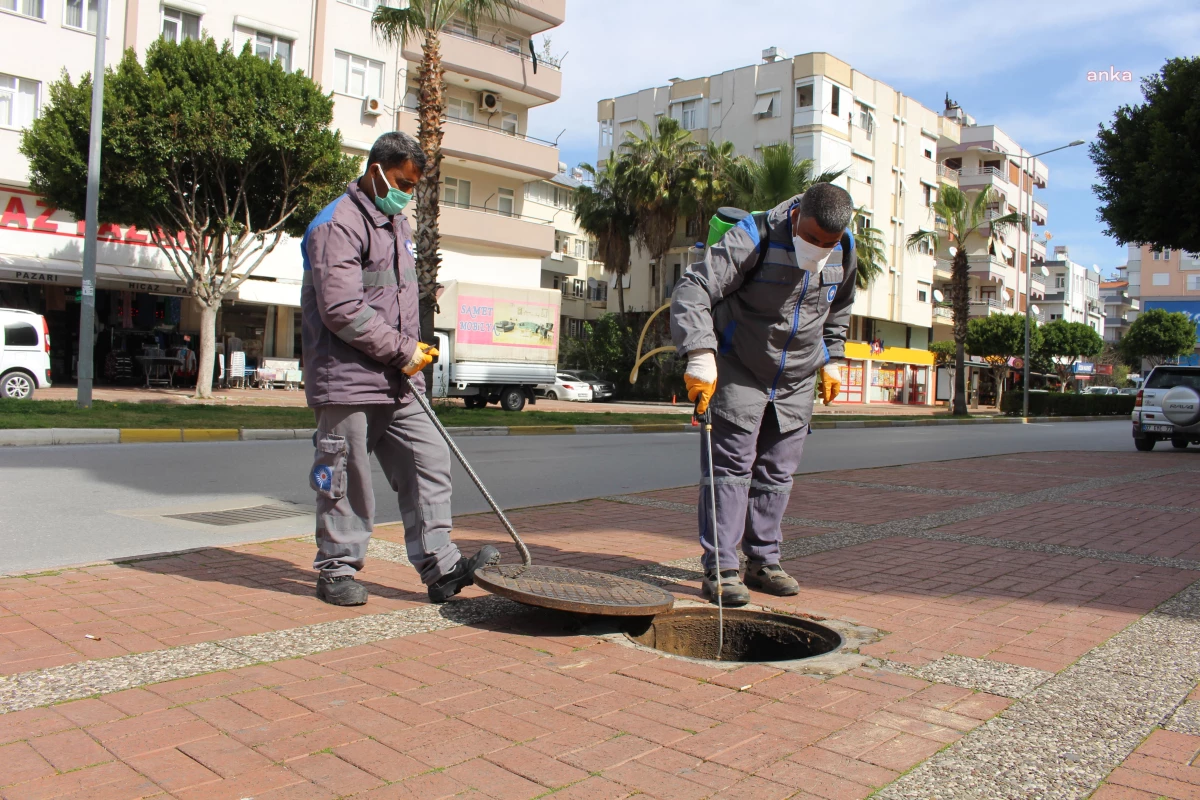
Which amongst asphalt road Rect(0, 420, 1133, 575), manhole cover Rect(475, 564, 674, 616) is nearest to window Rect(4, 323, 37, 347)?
asphalt road Rect(0, 420, 1133, 575)

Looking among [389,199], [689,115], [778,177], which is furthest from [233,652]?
[689,115]

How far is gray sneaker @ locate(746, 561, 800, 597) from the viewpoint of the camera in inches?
174

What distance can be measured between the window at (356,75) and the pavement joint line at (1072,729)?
30432 millimetres

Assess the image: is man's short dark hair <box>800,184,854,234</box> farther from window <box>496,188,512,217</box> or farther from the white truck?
window <box>496,188,512,217</box>

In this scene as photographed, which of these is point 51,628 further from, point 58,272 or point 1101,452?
point 58,272

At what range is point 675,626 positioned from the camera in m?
3.95

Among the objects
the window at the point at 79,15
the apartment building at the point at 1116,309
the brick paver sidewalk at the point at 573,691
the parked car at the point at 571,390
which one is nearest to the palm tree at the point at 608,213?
the parked car at the point at 571,390

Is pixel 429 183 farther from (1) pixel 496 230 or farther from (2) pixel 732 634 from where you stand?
(1) pixel 496 230

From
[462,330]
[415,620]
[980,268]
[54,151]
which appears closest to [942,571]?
[415,620]

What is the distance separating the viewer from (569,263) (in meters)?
49.5

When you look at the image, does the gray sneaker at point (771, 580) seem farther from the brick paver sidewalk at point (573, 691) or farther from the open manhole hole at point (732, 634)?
the open manhole hole at point (732, 634)

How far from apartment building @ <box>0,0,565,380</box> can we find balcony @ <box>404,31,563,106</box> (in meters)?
0.07

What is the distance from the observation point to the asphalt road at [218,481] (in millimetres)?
5773

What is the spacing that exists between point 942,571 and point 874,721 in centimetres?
244
